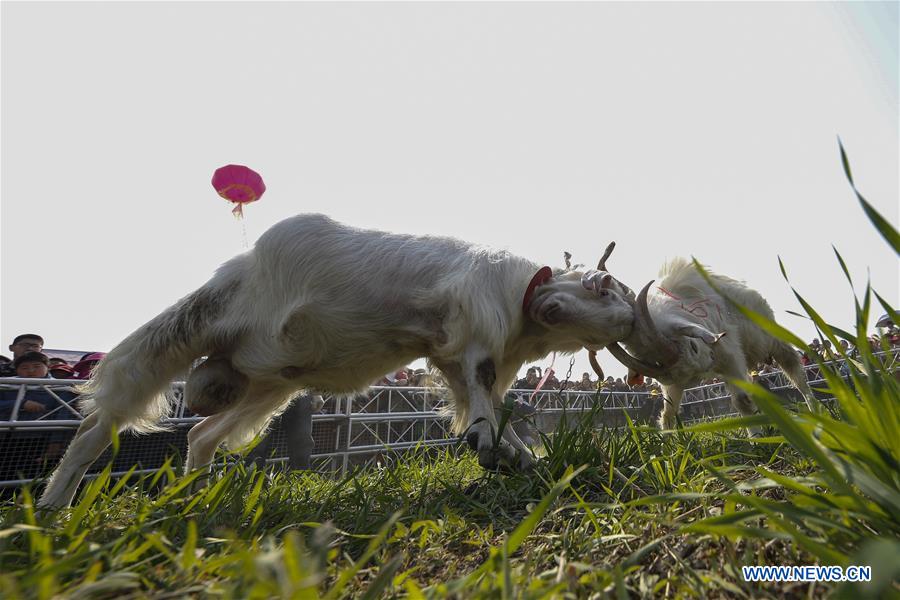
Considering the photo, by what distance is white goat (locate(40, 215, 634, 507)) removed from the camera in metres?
3.00

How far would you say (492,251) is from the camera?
342 centimetres

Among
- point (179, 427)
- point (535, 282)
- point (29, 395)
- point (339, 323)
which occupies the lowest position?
point (179, 427)

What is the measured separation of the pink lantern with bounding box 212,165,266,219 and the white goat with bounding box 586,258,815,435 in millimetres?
6237

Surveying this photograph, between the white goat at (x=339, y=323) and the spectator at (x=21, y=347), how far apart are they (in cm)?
385

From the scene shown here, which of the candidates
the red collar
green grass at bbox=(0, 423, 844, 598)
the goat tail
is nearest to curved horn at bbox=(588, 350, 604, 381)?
the red collar

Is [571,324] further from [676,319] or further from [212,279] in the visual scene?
[212,279]

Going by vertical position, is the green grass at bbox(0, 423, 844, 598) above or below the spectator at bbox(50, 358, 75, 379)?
above

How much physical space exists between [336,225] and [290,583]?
303cm

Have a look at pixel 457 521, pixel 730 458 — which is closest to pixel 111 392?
pixel 457 521

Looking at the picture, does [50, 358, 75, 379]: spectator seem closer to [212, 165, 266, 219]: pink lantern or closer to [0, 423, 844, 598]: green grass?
[212, 165, 266, 219]: pink lantern

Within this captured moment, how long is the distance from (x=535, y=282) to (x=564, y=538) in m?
2.10

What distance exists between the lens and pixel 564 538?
144 centimetres

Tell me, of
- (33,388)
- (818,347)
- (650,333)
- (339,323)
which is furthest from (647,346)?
(33,388)

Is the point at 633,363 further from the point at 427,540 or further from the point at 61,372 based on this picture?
the point at 61,372
